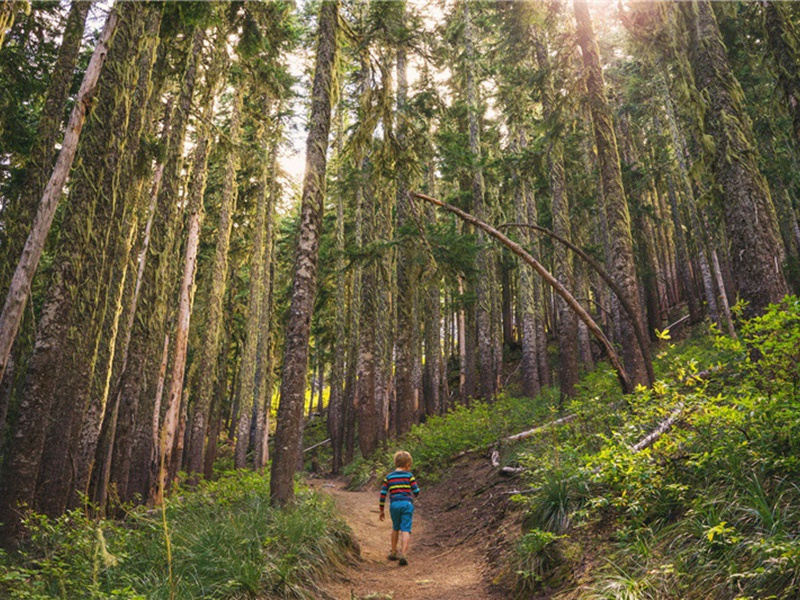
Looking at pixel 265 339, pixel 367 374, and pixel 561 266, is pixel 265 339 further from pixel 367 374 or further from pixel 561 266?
pixel 561 266

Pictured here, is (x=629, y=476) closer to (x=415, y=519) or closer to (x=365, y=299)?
(x=415, y=519)

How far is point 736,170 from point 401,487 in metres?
8.03

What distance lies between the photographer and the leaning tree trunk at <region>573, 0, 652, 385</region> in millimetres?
9844

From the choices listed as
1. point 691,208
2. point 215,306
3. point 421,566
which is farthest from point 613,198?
point 215,306

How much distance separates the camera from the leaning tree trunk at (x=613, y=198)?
9844mm

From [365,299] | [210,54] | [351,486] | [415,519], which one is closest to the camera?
[415,519]

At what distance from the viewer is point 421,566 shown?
711cm

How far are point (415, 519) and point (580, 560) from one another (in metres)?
6.11

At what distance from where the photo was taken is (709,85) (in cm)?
885

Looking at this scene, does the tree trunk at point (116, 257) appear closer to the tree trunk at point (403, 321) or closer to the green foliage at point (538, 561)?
the green foliage at point (538, 561)

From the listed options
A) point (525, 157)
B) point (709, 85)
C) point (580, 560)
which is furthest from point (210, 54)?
point (580, 560)

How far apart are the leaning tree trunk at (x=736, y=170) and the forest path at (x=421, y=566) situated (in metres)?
6.27

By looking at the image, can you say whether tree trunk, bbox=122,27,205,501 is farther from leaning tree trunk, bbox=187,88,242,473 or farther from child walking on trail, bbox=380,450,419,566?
child walking on trail, bbox=380,450,419,566

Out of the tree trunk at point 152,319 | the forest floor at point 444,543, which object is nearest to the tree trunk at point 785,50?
the forest floor at point 444,543
